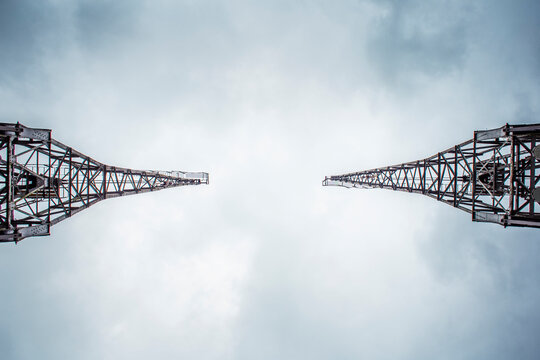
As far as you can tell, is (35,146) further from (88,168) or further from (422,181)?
(422,181)

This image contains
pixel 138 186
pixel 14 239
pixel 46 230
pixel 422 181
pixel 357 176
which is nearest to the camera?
pixel 14 239

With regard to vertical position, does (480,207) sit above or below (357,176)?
below

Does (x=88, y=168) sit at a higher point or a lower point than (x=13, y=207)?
higher

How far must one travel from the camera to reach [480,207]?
481 inches

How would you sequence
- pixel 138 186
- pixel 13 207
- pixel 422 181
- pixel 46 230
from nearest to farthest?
pixel 13 207, pixel 46 230, pixel 422 181, pixel 138 186

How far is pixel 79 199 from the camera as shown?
1331 centimetres

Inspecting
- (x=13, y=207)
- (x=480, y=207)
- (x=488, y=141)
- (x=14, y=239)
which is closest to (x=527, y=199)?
(x=480, y=207)

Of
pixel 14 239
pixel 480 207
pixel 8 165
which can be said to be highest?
pixel 8 165

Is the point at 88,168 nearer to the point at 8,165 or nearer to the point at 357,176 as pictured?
the point at 8,165

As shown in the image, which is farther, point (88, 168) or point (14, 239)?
point (88, 168)

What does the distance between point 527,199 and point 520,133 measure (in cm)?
306

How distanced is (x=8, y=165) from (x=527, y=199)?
2202 centimetres

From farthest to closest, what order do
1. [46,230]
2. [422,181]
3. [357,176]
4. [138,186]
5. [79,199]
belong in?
1. [357,176]
2. [138,186]
3. [422,181]
4. [79,199]
5. [46,230]

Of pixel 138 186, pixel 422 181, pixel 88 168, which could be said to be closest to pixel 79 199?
pixel 88 168
